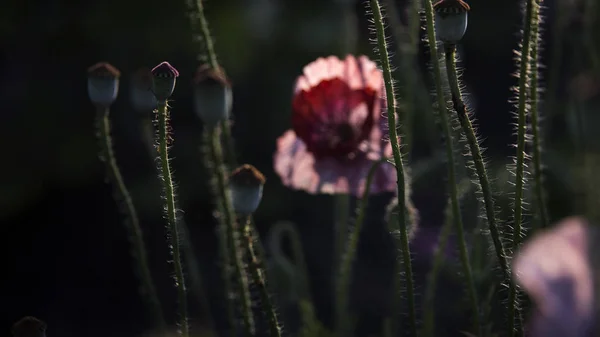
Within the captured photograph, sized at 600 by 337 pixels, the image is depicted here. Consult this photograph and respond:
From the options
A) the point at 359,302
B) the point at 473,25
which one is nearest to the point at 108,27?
the point at 359,302

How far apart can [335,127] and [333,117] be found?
0.02 m

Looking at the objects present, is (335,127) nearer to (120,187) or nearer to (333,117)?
(333,117)

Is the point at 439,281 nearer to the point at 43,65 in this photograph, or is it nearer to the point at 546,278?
the point at 43,65

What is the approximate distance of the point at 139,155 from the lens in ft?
11.0

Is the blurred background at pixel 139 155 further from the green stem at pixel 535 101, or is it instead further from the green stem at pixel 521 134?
the green stem at pixel 521 134

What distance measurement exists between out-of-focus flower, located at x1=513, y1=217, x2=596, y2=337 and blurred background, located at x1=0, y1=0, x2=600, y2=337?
1.88 metres

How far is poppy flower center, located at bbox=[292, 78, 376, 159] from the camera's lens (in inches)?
56.8

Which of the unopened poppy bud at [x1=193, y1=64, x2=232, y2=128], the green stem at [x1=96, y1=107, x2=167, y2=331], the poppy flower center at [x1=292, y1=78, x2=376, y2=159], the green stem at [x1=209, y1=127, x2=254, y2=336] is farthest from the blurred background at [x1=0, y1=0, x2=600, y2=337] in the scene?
the unopened poppy bud at [x1=193, y1=64, x2=232, y2=128]

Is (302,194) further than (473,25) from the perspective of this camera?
No

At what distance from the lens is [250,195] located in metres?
1.06

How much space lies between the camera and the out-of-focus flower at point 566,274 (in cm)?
54

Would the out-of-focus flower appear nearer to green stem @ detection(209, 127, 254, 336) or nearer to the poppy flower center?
green stem @ detection(209, 127, 254, 336)

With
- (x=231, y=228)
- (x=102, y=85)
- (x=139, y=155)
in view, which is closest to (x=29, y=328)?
(x=231, y=228)

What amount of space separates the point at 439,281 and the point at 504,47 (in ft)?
6.54
